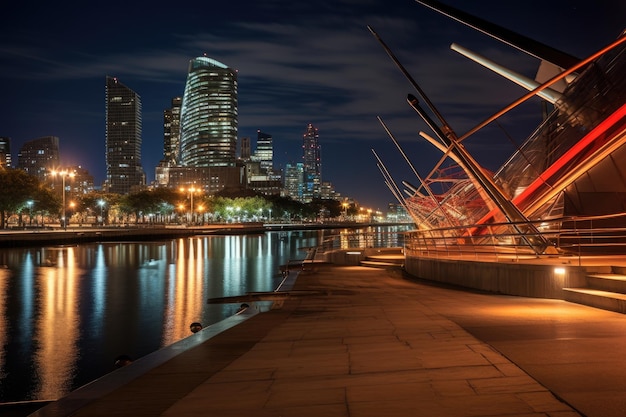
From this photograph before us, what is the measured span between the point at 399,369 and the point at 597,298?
242 inches

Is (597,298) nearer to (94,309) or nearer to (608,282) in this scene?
(608,282)

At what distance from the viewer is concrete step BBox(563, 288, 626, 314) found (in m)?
10.5

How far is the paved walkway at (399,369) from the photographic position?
5434 millimetres

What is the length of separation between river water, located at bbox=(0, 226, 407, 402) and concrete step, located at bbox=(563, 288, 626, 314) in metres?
9.88

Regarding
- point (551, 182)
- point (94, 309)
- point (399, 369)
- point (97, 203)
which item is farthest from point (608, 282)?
point (97, 203)

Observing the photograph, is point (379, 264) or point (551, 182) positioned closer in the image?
point (551, 182)

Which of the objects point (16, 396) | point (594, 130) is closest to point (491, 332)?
point (16, 396)

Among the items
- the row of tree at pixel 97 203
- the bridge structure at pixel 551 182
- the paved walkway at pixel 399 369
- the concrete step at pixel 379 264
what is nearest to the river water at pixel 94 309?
the paved walkway at pixel 399 369

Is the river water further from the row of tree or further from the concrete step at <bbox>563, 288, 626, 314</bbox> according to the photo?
the row of tree

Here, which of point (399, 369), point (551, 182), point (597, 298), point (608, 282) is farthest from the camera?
point (551, 182)

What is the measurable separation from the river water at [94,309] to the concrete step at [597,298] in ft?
32.4

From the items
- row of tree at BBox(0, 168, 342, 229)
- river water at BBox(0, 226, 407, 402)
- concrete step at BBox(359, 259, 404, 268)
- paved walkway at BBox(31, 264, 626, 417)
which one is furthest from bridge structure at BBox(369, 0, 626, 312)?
row of tree at BBox(0, 168, 342, 229)

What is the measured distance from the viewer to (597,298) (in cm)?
1141

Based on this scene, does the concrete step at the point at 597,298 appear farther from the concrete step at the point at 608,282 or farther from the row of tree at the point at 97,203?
the row of tree at the point at 97,203
